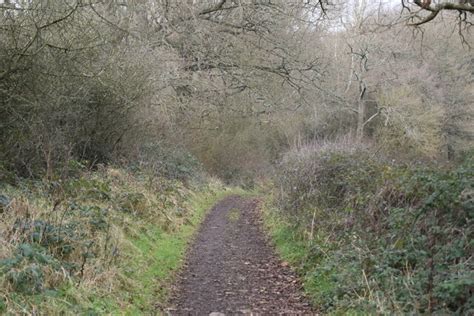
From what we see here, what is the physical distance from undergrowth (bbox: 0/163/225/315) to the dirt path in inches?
13.8

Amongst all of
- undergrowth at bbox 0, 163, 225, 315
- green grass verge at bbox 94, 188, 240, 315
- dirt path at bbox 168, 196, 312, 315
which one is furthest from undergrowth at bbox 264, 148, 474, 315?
undergrowth at bbox 0, 163, 225, 315

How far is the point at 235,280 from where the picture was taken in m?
7.76

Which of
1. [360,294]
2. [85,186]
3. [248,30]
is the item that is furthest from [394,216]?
[248,30]

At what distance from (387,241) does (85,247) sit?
162 inches

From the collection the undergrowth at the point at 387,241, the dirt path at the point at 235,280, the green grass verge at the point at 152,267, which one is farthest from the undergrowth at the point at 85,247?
the undergrowth at the point at 387,241

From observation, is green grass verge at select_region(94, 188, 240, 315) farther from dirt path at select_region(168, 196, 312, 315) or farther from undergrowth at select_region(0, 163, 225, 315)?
dirt path at select_region(168, 196, 312, 315)

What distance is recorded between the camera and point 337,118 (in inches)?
1242

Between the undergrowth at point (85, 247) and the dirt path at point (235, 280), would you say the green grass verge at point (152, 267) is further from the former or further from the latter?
the dirt path at point (235, 280)

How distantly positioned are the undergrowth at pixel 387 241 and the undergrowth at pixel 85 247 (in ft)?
7.62

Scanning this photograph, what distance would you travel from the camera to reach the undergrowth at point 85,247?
16.4ft

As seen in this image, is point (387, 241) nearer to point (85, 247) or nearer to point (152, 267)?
point (152, 267)

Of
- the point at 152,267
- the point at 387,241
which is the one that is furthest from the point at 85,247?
the point at 387,241

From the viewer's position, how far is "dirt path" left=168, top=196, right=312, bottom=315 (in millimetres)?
6531

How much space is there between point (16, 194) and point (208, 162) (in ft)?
62.1
